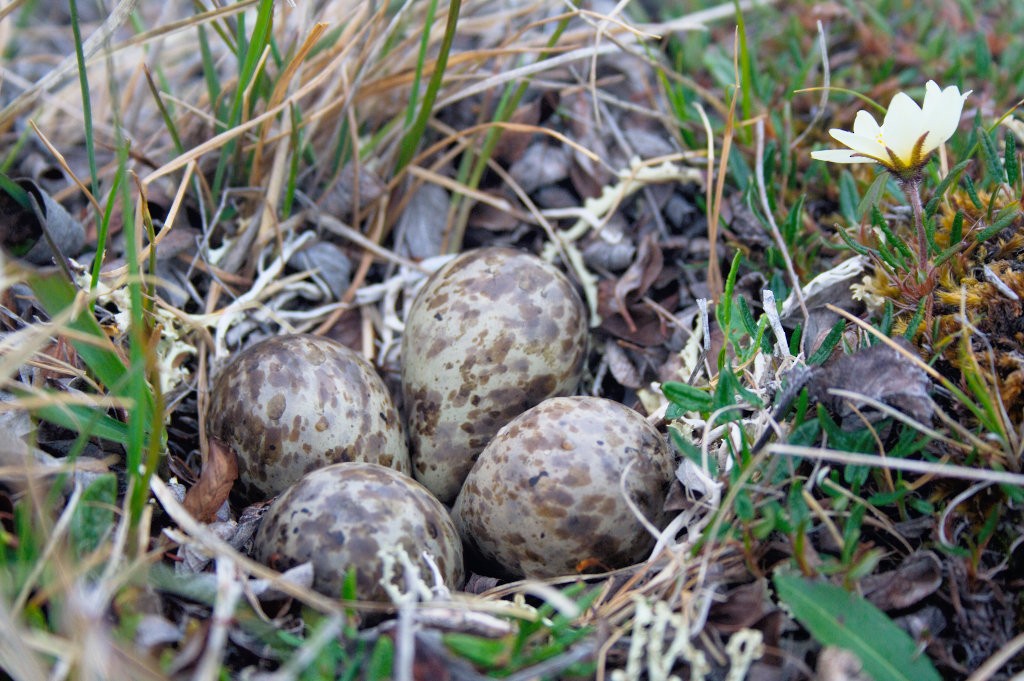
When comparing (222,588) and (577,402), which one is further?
(577,402)

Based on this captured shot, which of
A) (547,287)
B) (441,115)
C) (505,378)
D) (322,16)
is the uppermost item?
(322,16)

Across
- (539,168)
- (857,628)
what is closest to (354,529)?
(857,628)

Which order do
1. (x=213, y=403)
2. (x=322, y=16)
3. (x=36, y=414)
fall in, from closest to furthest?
(x=36, y=414)
(x=213, y=403)
(x=322, y=16)

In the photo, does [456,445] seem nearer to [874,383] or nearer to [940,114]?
[874,383]

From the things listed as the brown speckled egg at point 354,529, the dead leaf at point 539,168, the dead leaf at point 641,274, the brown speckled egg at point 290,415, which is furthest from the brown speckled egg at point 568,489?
the dead leaf at point 539,168

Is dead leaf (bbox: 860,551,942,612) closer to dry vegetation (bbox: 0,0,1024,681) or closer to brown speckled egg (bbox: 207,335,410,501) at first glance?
dry vegetation (bbox: 0,0,1024,681)

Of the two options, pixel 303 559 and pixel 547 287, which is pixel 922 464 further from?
pixel 303 559

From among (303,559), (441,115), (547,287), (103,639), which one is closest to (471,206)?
(441,115)
